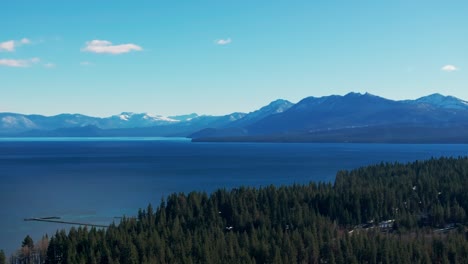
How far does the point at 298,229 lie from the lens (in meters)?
86.6

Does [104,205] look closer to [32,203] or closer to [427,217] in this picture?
[32,203]

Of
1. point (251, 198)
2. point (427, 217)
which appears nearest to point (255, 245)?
point (251, 198)

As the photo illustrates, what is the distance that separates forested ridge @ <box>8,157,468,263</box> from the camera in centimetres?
7094

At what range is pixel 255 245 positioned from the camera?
7338 centimetres

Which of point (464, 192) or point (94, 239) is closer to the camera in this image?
point (94, 239)

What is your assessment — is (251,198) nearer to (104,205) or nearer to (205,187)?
(104,205)

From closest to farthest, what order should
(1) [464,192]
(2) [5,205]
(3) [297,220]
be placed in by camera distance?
1. (3) [297,220]
2. (1) [464,192]
3. (2) [5,205]

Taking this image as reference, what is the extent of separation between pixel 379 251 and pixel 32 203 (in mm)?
98017

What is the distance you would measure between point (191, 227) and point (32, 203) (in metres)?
64.7

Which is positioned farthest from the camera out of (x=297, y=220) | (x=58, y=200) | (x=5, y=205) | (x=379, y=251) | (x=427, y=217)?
(x=58, y=200)

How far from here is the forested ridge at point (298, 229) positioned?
70938mm

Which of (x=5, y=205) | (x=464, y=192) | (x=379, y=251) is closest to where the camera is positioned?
(x=379, y=251)

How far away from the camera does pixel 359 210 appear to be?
101m

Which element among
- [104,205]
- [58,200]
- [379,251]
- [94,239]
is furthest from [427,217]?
[58,200]
